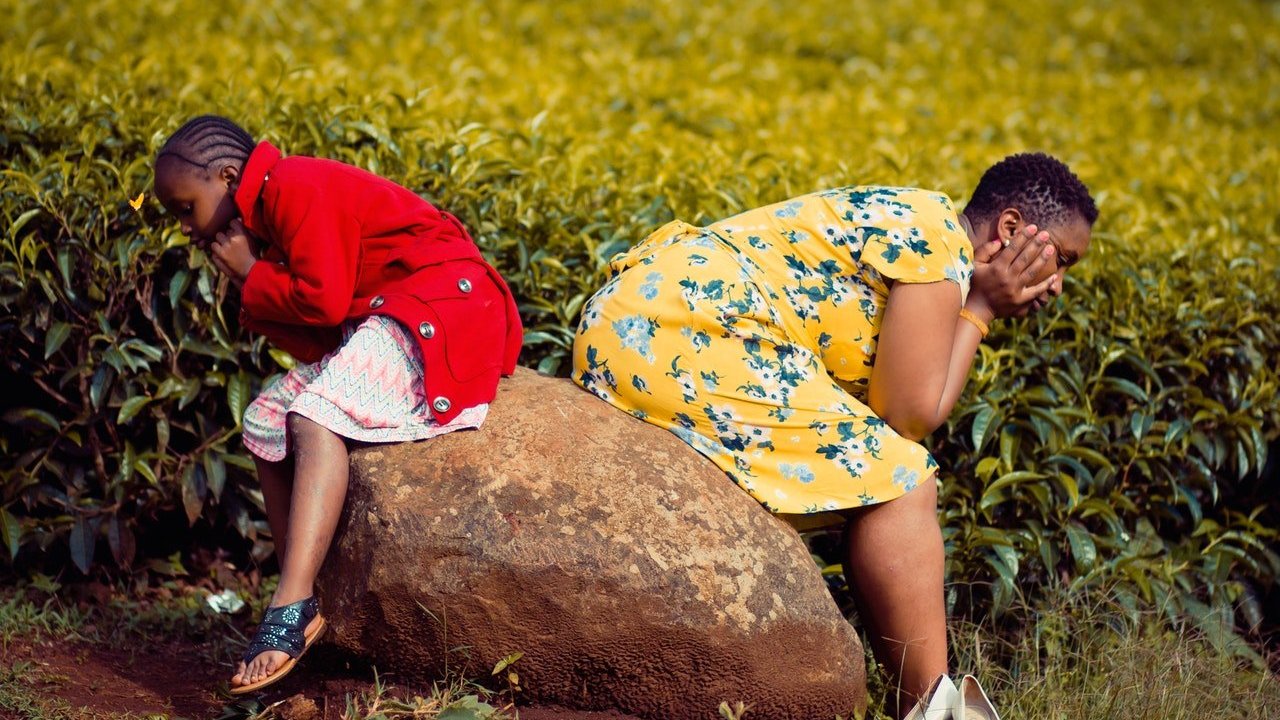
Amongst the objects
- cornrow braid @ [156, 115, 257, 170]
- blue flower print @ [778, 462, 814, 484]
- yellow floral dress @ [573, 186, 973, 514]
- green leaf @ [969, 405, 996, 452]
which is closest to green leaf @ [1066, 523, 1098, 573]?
green leaf @ [969, 405, 996, 452]

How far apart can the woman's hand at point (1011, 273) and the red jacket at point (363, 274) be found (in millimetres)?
1244

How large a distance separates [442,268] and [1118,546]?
90.4 inches

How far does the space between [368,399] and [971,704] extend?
161 centimetres

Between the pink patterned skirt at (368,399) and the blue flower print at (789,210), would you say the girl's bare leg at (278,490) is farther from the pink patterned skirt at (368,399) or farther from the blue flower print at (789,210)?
the blue flower print at (789,210)

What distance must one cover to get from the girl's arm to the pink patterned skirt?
100cm

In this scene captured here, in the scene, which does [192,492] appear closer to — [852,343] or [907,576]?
→ [852,343]

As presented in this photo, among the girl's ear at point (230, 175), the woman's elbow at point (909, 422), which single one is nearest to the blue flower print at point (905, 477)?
the woman's elbow at point (909, 422)

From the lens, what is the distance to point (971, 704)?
9.67 feet

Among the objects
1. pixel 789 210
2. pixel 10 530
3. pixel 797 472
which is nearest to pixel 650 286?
pixel 789 210

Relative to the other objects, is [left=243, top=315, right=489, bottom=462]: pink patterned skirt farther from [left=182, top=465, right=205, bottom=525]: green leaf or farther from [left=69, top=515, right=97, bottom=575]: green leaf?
[left=69, top=515, right=97, bottom=575]: green leaf

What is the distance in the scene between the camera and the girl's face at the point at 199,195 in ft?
9.93

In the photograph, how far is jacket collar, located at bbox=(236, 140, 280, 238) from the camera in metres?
3.05

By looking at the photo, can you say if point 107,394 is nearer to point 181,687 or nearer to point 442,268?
point 181,687

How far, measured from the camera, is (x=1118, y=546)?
3904mm
